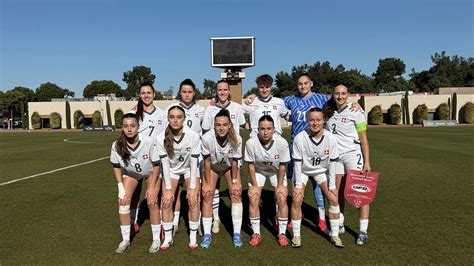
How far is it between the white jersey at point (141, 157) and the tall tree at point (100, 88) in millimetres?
122187

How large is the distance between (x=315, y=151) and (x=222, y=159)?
1.25 m

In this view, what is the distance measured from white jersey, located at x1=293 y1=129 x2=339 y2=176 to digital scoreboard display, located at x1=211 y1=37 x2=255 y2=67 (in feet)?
102

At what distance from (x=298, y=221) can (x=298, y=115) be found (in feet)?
5.28

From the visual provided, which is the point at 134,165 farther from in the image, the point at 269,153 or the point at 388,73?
the point at 388,73

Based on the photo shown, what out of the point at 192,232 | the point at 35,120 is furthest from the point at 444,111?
the point at 35,120

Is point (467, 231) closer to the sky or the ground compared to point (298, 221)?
closer to the ground

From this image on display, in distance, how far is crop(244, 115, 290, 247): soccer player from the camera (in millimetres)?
4320

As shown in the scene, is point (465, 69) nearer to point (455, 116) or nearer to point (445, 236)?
point (455, 116)

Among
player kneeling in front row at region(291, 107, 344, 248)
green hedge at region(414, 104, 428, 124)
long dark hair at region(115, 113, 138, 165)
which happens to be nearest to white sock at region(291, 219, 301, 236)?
player kneeling in front row at region(291, 107, 344, 248)

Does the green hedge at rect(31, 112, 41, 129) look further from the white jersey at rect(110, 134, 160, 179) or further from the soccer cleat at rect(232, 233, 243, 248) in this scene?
the soccer cleat at rect(232, 233, 243, 248)

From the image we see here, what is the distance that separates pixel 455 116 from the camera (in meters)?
46.5

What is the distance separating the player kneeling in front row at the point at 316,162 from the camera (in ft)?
14.0

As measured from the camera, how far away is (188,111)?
5047 millimetres

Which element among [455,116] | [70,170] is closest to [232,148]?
[70,170]
